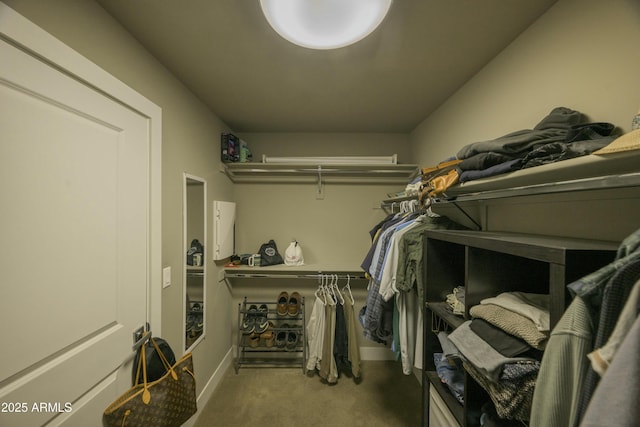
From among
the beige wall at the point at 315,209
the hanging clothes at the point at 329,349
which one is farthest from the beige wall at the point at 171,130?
the hanging clothes at the point at 329,349

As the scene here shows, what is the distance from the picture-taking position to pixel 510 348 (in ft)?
2.20

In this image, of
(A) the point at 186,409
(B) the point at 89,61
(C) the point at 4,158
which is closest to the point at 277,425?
(A) the point at 186,409

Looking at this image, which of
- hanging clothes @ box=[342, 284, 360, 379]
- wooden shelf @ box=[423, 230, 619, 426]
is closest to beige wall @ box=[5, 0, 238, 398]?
hanging clothes @ box=[342, 284, 360, 379]

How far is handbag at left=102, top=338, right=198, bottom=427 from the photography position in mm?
924

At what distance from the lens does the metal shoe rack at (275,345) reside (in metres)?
2.18

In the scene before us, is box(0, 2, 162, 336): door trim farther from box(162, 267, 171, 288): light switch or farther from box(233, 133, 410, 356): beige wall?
box(233, 133, 410, 356): beige wall

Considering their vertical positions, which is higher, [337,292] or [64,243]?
[64,243]

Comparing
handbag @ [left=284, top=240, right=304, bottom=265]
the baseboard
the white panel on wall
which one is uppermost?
the white panel on wall

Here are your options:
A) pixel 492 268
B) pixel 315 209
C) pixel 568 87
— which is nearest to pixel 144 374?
pixel 492 268

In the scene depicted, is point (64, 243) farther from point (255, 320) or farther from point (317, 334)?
point (317, 334)

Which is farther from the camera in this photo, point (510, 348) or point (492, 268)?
point (492, 268)

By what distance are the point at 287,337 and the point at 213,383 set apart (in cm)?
71

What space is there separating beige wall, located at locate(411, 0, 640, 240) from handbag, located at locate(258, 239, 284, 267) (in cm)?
164

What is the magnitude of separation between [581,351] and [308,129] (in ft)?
7.70
